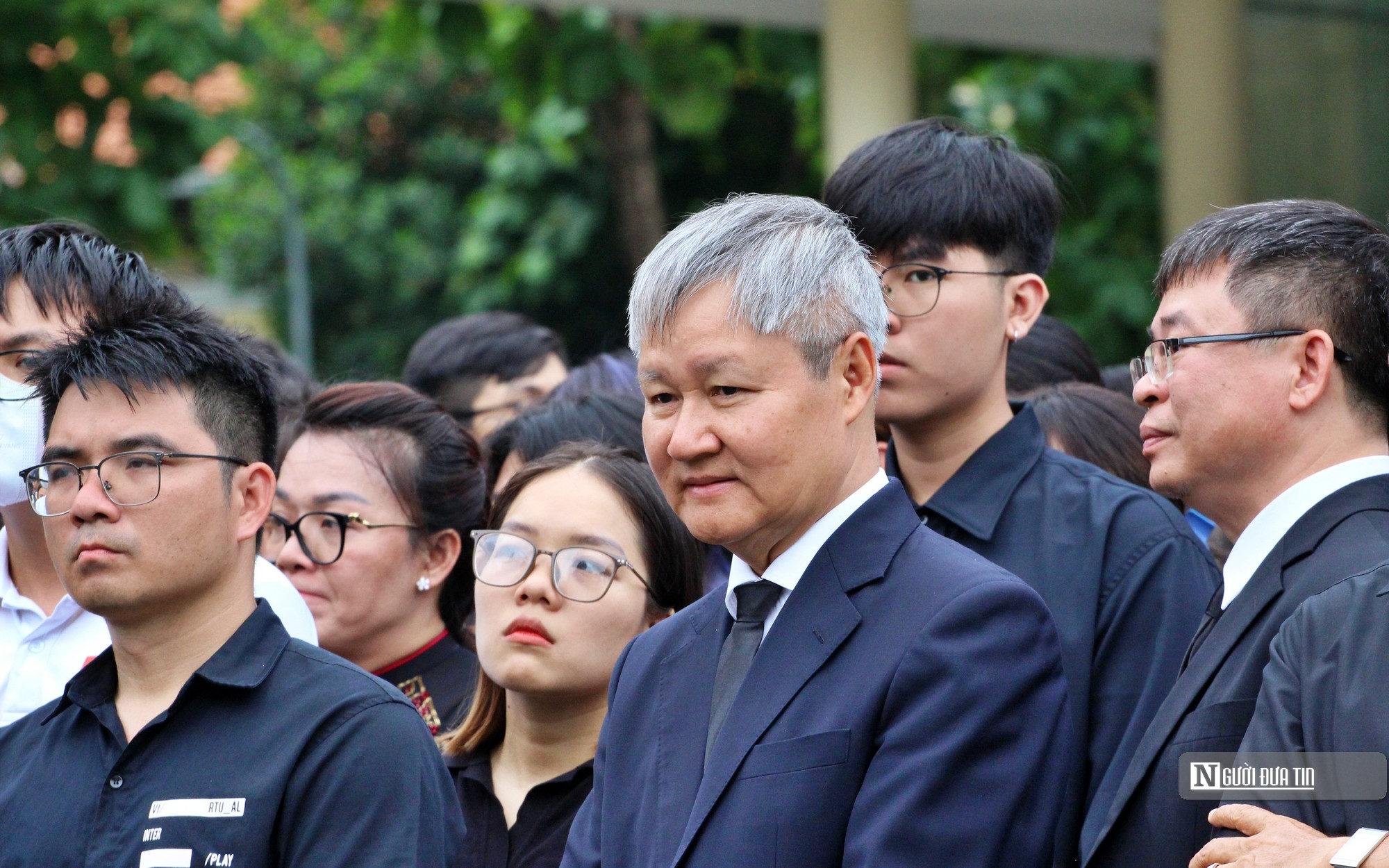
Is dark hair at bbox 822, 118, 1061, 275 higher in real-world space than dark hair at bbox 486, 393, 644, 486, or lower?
higher

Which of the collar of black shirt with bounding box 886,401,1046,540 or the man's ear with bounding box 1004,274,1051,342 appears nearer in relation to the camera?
the collar of black shirt with bounding box 886,401,1046,540

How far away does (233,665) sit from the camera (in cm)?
279

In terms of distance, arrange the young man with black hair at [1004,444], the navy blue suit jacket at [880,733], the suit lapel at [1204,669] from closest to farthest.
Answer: the navy blue suit jacket at [880,733] < the suit lapel at [1204,669] < the young man with black hair at [1004,444]

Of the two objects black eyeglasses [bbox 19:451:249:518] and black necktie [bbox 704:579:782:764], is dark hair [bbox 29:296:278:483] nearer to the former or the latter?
black eyeglasses [bbox 19:451:249:518]

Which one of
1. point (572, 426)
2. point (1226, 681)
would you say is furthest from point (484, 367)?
point (1226, 681)

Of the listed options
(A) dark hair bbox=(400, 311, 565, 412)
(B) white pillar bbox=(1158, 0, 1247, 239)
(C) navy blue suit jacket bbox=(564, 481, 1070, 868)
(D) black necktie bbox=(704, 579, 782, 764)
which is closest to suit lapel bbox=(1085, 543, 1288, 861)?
(C) navy blue suit jacket bbox=(564, 481, 1070, 868)

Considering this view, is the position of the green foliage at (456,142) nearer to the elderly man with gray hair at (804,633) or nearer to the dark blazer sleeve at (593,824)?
the elderly man with gray hair at (804,633)

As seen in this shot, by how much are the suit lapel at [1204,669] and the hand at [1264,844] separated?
0.31 m

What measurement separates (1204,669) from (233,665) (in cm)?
161

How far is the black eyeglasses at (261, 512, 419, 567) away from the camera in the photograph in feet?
13.5

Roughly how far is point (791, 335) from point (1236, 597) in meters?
0.88

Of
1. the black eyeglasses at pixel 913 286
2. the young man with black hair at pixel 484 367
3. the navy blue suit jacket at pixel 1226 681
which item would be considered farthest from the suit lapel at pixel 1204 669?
the young man with black hair at pixel 484 367

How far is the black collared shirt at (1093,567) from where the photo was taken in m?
3.03

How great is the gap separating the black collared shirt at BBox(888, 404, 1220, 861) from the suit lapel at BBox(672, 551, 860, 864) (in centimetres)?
67
